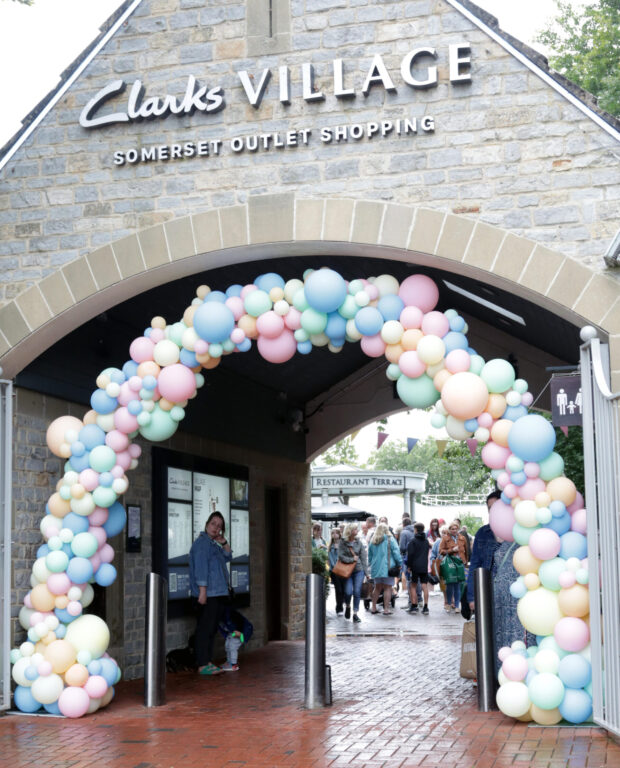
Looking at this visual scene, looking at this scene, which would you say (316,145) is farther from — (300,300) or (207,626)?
(207,626)

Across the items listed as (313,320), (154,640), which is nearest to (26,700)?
(154,640)

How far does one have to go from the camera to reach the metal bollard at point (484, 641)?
7.98 metres

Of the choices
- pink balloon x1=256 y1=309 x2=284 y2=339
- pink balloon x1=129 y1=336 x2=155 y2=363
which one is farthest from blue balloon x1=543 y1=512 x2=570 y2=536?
pink balloon x1=129 y1=336 x2=155 y2=363

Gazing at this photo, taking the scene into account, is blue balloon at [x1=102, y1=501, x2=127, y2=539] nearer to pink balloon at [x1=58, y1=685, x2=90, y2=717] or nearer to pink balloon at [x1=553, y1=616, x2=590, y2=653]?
pink balloon at [x1=58, y1=685, x2=90, y2=717]

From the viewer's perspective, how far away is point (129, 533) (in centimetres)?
1046

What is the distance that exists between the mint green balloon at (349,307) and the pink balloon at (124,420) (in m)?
1.81

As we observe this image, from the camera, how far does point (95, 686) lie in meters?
8.05

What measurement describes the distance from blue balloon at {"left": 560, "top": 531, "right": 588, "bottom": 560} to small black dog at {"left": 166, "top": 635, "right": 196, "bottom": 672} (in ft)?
17.0

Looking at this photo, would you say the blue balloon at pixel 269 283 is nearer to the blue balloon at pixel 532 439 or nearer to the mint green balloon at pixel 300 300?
the mint green balloon at pixel 300 300

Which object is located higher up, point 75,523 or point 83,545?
point 75,523

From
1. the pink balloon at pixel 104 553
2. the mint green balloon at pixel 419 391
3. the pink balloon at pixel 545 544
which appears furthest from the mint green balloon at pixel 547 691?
the pink balloon at pixel 104 553

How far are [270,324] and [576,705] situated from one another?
340 centimetres

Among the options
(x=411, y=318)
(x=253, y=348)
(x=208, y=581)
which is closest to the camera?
(x=411, y=318)

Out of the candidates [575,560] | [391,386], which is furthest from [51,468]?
[391,386]
